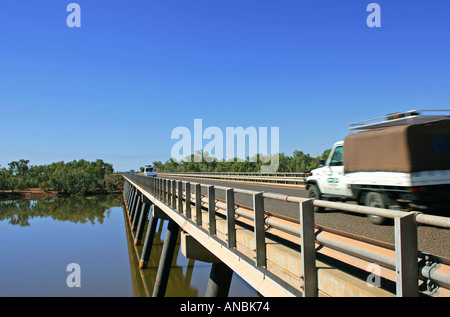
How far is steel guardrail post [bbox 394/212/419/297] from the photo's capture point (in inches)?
107

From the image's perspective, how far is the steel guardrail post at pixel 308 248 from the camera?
12.8 ft

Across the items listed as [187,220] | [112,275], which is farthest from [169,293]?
[187,220]

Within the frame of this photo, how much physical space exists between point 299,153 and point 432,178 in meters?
135

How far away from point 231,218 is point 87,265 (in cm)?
2769

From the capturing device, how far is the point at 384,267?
10.9ft

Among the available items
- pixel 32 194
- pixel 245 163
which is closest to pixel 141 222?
pixel 245 163

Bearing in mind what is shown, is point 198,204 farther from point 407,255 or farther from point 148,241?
point 148,241

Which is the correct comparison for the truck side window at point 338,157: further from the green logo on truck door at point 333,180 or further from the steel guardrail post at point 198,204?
the steel guardrail post at point 198,204

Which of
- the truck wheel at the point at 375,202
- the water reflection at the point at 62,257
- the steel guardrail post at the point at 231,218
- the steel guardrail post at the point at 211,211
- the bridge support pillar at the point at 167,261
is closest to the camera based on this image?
the steel guardrail post at the point at 231,218

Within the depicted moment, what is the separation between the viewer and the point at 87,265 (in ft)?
97.5

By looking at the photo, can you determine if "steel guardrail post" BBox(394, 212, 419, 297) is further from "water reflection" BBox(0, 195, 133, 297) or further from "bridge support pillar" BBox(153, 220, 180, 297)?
"water reflection" BBox(0, 195, 133, 297)

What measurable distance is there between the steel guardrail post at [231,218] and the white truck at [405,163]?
323 cm

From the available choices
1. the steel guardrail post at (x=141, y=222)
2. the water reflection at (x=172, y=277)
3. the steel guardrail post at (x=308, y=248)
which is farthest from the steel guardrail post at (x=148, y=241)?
the steel guardrail post at (x=308, y=248)
